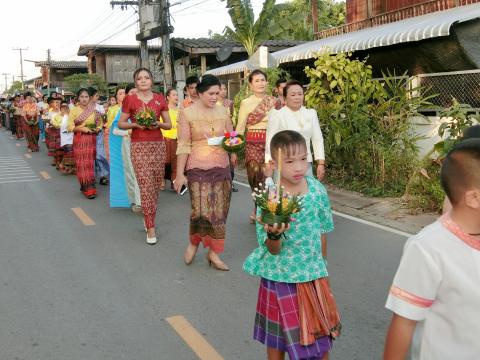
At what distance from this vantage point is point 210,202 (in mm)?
5629

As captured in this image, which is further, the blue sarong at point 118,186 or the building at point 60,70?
the building at point 60,70

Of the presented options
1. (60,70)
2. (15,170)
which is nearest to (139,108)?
(15,170)

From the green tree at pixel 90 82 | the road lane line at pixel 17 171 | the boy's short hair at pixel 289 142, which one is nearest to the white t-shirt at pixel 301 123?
the boy's short hair at pixel 289 142

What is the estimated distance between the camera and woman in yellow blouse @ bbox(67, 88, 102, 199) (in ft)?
33.6

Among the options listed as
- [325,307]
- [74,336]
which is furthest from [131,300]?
[325,307]

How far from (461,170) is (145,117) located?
5.21 metres

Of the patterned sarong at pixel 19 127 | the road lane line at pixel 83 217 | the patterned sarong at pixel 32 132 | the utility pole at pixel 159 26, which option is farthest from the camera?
the patterned sarong at pixel 19 127

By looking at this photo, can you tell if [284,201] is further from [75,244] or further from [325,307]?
[75,244]

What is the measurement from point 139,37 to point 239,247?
2107cm

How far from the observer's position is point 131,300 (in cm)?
495

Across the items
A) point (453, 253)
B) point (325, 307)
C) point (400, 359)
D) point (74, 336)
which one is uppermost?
point (453, 253)

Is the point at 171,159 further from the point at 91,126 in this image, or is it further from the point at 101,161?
the point at 101,161

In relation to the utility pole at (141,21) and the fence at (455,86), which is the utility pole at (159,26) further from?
the fence at (455,86)

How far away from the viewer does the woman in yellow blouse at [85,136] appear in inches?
404
